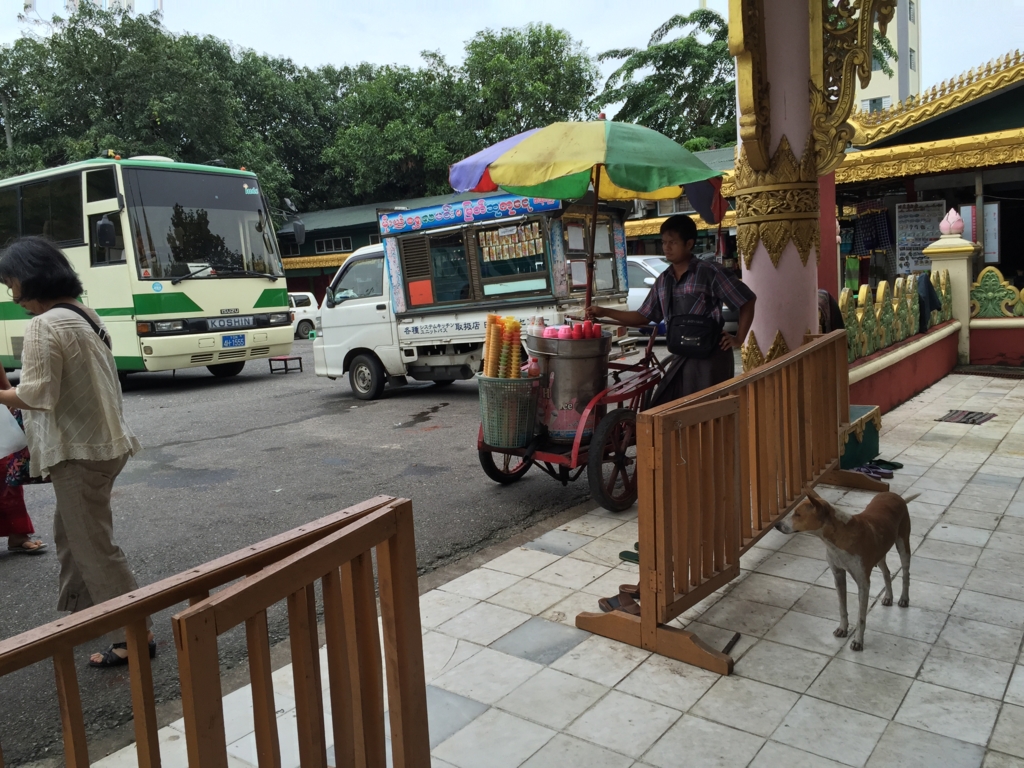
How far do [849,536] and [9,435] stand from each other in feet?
13.8

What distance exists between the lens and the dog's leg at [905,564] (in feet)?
11.8

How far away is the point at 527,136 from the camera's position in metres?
5.02

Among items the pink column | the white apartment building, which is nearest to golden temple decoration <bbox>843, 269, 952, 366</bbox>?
the pink column

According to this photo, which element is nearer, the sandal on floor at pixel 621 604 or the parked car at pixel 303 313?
the sandal on floor at pixel 621 604

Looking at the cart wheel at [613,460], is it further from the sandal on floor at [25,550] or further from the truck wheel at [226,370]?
the truck wheel at [226,370]

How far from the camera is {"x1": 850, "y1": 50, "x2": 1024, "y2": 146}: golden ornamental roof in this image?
11203 mm

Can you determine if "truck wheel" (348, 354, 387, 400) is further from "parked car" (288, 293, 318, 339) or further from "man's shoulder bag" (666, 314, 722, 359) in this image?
"parked car" (288, 293, 318, 339)

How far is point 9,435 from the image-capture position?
4.36 metres

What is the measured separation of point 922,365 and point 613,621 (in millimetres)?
7246

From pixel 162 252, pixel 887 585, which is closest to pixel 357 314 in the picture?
pixel 162 252

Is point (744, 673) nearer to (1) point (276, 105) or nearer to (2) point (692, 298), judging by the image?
(2) point (692, 298)

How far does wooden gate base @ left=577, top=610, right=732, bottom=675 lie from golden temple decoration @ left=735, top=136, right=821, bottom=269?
283cm

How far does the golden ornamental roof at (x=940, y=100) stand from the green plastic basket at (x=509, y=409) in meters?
7.91

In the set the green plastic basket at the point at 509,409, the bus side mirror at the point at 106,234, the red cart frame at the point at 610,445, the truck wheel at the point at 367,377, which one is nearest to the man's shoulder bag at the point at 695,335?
the red cart frame at the point at 610,445
